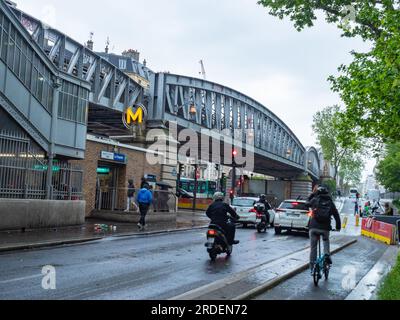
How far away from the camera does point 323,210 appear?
8.95m

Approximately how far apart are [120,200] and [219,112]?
1513cm

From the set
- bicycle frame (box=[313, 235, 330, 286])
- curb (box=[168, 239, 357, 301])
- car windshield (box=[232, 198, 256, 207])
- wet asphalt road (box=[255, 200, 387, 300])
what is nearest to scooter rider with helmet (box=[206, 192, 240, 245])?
curb (box=[168, 239, 357, 301])

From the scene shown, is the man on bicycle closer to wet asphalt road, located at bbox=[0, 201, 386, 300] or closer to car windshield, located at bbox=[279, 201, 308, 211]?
wet asphalt road, located at bbox=[0, 201, 386, 300]

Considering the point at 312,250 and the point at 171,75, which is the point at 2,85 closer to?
the point at 312,250

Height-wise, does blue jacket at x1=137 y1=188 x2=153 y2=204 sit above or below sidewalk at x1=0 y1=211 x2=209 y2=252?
above

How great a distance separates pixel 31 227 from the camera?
52.2 ft

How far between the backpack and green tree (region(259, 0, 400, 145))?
6.46 m

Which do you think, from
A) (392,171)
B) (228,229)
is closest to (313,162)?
(392,171)

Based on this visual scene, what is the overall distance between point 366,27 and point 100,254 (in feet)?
44.6

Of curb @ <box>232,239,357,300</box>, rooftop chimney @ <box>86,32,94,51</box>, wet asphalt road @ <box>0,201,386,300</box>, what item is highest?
rooftop chimney @ <box>86,32,94,51</box>

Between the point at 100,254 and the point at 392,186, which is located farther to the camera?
the point at 392,186

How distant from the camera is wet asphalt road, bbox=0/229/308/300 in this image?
750 centimetres
